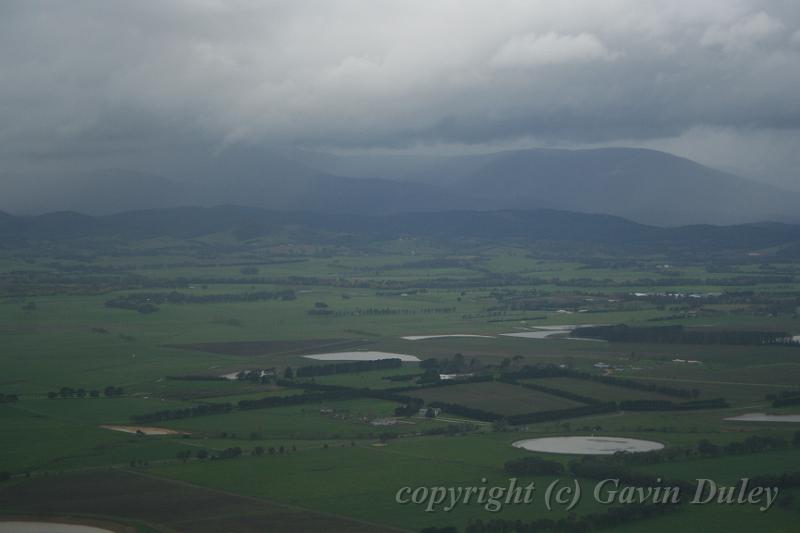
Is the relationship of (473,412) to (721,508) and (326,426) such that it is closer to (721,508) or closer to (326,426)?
(326,426)

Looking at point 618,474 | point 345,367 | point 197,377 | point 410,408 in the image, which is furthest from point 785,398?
point 197,377

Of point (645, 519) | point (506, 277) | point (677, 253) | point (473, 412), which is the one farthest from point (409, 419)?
point (677, 253)

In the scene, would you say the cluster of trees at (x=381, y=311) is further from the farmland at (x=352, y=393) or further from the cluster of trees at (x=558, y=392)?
the cluster of trees at (x=558, y=392)

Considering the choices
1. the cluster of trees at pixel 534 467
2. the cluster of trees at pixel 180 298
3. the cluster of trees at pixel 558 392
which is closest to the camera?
the cluster of trees at pixel 534 467

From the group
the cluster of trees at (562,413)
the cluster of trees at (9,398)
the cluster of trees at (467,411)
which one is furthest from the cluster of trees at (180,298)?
the cluster of trees at (562,413)

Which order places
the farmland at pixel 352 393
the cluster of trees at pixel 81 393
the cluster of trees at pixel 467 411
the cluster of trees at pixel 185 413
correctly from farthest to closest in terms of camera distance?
the cluster of trees at pixel 81 393 → the cluster of trees at pixel 185 413 → the cluster of trees at pixel 467 411 → the farmland at pixel 352 393

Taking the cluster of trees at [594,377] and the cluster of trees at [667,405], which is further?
the cluster of trees at [594,377]

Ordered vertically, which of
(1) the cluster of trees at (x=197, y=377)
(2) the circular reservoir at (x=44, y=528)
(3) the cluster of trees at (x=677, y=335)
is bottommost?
(2) the circular reservoir at (x=44, y=528)
